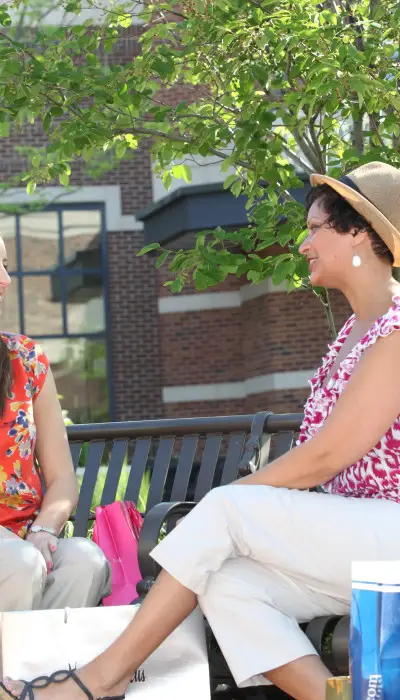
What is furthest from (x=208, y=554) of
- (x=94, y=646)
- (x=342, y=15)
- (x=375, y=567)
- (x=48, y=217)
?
(x=48, y=217)

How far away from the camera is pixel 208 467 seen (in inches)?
173

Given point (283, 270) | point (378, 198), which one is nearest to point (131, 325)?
point (283, 270)

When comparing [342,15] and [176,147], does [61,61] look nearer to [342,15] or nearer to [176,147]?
[176,147]

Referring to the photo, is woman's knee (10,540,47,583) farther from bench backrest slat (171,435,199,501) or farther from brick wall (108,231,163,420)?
brick wall (108,231,163,420)

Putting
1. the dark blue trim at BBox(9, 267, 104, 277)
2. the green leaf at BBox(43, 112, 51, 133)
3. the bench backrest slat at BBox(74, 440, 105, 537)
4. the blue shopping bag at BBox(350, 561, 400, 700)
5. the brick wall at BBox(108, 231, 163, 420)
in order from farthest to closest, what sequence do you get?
1. the dark blue trim at BBox(9, 267, 104, 277)
2. the brick wall at BBox(108, 231, 163, 420)
3. the green leaf at BBox(43, 112, 51, 133)
4. the bench backrest slat at BBox(74, 440, 105, 537)
5. the blue shopping bag at BBox(350, 561, 400, 700)

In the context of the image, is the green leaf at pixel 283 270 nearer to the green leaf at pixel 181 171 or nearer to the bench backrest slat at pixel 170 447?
the green leaf at pixel 181 171

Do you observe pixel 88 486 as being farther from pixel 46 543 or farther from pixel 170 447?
pixel 46 543

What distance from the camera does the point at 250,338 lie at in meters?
17.2

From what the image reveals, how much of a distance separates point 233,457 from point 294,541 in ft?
4.85

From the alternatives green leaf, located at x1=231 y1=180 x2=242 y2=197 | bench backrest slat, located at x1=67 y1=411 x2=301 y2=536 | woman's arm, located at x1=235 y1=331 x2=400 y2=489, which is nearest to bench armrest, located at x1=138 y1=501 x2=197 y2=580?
woman's arm, located at x1=235 y1=331 x2=400 y2=489

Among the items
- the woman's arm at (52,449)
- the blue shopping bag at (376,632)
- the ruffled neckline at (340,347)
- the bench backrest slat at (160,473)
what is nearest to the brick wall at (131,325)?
the bench backrest slat at (160,473)

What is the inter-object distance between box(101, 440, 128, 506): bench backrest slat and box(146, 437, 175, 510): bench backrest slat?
0.15 metres

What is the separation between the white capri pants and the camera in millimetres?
2801

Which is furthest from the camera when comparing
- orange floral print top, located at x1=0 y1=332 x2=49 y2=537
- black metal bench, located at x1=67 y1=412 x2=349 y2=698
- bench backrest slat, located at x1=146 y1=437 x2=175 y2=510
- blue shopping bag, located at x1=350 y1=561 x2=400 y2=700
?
bench backrest slat, located at x1=146 y1=437 x2=175 y2=510
